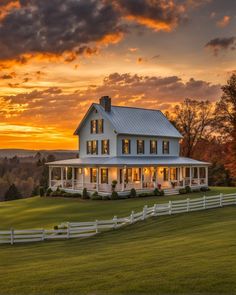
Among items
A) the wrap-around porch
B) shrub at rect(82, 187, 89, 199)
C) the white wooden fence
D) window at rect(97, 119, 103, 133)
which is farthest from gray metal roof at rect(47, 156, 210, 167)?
the white wooden fence

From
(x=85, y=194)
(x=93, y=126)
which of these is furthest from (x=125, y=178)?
(x=93, y=126)

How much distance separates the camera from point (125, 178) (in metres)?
49.9

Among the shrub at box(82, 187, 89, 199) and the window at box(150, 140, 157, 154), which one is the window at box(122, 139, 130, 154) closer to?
the window at box(150, 140, 157, 154)

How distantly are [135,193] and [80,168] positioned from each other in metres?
11.2

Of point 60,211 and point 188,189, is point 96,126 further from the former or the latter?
point 60,211

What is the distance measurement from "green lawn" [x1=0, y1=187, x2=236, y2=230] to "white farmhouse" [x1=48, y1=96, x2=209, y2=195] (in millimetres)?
4531

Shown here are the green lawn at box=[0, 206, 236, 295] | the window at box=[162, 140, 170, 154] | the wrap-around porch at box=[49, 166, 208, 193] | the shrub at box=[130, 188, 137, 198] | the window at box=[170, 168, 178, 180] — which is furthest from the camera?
the window at box=[162, 140, 170, 154]

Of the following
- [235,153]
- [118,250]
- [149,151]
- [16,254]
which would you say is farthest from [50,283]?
[235,153]

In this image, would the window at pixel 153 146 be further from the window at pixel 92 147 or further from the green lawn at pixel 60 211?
the green lawn at pixel 60 211

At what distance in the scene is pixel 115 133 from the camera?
51.2m

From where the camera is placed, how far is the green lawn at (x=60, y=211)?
1334 inches

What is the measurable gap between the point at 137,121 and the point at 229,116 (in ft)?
46.7

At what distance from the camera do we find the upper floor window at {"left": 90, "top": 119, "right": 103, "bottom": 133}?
53.9 metres

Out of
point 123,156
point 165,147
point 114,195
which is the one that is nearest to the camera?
point 114,195
